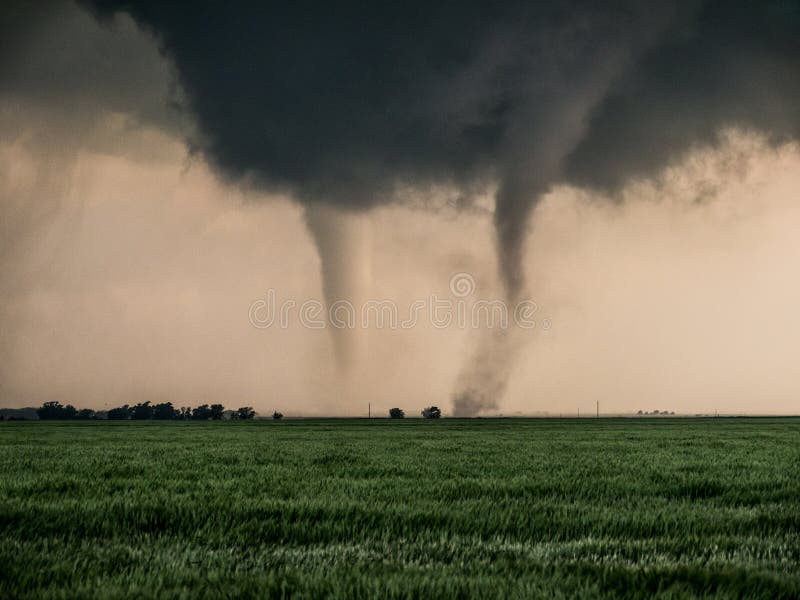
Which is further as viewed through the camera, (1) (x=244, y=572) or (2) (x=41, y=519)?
(2) (x=41, y=519)

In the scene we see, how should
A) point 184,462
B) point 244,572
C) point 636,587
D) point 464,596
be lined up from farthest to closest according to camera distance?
point 184,462 → point 244,572 → point 636,587 → point 464,596

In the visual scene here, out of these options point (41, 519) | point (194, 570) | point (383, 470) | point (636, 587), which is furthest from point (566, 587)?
point (383, 470)

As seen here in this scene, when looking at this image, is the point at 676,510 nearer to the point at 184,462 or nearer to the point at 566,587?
the point at 566,587

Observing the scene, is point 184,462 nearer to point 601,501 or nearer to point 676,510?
point 601,501

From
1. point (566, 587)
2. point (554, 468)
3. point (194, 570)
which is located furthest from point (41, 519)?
point (554, 468)

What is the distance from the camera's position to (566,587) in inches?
180

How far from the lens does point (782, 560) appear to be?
18.4 feet

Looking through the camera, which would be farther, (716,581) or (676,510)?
(676,510)

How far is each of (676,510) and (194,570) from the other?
637 cm

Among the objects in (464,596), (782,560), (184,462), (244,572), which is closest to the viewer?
(464,596)

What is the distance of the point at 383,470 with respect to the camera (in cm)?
1342

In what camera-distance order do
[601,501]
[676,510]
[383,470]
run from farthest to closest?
[383,470] → [601,501] → [676,510]

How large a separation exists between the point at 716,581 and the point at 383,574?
263cm

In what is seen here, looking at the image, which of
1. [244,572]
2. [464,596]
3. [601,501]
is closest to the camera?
[464,596]
